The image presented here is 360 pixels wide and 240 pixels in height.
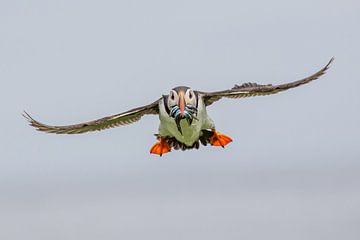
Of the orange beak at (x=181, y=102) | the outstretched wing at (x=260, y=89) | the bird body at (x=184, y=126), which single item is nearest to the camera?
the orange beak at (x=181, y=102)

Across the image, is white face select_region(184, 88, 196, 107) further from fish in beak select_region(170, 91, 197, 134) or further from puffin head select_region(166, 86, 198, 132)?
fish in beak select_region(170, 91, 197, 134)

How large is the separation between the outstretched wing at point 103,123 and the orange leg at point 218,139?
2999mm

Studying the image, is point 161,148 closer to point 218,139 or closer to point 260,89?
point 218,139

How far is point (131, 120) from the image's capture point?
155 ft

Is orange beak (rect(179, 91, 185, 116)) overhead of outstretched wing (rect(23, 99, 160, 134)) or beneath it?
beneath

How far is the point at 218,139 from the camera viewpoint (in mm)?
46719

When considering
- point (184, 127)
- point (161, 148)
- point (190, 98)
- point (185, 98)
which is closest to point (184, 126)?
point (184, 127)

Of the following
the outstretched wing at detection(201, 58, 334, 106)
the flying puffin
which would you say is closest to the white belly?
the flying puffin

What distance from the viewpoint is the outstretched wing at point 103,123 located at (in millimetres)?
45438

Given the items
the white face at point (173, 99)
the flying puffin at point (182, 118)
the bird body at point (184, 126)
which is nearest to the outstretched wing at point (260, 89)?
the flying puffin at point (182, 118)

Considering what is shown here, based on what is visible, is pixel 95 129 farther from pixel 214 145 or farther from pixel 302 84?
pixel 302 84

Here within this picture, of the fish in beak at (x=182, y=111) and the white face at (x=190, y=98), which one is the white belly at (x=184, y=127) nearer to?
the fish in beak at (x=182, y=111)

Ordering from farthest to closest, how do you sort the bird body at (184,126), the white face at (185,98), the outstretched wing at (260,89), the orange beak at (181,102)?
the outstretched wing at (260,89)
the bird body at (184,126)
the white face at (185,98)
the orange beak at (181,102)

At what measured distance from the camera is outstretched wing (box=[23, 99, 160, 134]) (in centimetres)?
4544
